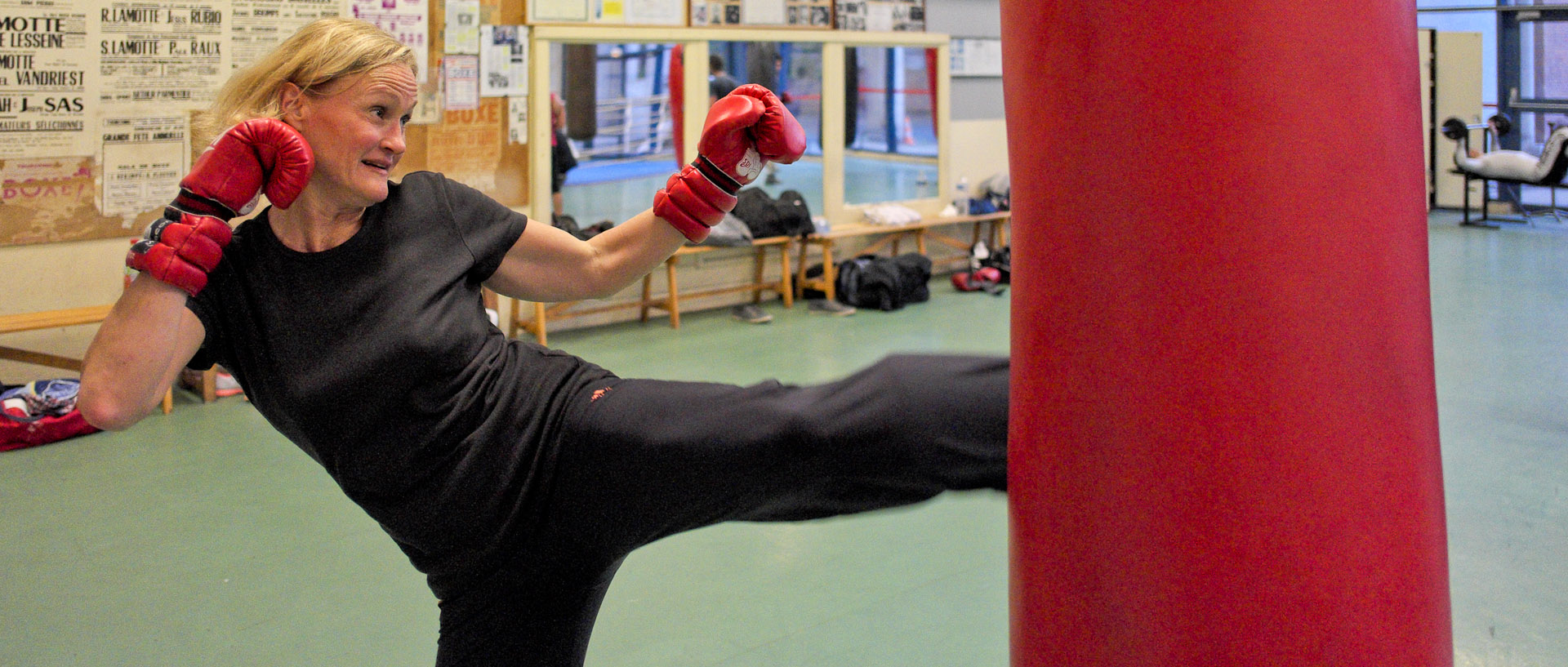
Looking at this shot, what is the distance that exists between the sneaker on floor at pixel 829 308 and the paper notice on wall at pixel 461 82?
8.28 feet

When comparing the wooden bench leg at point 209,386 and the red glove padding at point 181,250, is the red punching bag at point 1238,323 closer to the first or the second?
the red glove padding at point 181,250

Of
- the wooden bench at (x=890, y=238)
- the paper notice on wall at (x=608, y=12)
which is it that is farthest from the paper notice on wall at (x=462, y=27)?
the wooden bench at (x=890, y=238)

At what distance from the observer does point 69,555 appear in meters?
3.66

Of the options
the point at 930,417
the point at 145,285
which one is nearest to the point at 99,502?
the point at 145,285

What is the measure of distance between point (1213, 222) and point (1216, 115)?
9 centimetres

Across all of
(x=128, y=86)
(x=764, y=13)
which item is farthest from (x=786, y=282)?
(x=128, y=86)

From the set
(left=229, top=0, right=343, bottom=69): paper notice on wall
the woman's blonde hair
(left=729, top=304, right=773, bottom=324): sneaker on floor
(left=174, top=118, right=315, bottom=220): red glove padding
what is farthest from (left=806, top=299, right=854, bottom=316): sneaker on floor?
(left=174, top=118, right=315, bottom=220): red glove padding

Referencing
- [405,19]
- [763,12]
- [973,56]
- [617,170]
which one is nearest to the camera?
[405,19]

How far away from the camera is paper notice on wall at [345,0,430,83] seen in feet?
20.1

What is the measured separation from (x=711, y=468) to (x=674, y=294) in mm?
5731

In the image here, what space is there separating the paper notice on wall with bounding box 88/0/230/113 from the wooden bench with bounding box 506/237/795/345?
195 centimetres

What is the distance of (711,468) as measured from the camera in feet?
5.32

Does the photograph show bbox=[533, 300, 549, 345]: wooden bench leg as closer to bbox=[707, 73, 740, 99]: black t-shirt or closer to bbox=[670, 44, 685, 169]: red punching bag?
bbox=[670, 44, 685, 169]: red punching bag

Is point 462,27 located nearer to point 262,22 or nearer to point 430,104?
point 430,104
